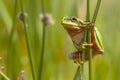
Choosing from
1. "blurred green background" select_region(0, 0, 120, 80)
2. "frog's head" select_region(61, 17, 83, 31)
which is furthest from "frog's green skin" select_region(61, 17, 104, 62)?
"blurred green background" select_region(0, 0, 120, 80)

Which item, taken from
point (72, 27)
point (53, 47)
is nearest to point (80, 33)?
point (72, 27)

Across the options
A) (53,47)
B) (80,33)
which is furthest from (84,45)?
(53,47)

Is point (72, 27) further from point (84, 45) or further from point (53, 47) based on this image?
point (53, 47)

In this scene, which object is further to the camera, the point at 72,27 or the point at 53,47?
the point at 53,47

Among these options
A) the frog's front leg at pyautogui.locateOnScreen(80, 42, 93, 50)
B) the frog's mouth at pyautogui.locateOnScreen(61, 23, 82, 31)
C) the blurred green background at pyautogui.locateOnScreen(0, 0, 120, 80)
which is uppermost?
the frog's mouth at pyautogui.locateOnScreen(61, 23, 82, 31)

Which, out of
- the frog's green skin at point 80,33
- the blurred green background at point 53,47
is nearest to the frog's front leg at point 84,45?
the frog's green skin at point 80,33

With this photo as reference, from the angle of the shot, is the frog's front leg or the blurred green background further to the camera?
the blurred green background

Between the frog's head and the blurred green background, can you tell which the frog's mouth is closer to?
the frog's head

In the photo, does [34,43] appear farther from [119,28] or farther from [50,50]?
[119,28]

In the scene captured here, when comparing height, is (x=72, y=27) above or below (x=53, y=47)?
above

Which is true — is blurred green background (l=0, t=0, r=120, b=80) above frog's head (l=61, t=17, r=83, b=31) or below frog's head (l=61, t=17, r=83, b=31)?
below
